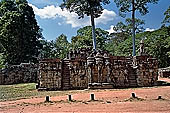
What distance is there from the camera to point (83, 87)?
50.8 ft

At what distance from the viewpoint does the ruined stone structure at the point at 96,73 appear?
15219mm

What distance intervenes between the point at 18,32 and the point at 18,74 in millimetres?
7410

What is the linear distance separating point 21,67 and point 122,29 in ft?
98.6

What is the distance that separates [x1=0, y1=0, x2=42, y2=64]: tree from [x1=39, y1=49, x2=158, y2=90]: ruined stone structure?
48.2 feet

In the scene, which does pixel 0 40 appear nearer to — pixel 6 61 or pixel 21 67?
pixel 6 61

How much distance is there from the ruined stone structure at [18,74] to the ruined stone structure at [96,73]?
9088 millimetres

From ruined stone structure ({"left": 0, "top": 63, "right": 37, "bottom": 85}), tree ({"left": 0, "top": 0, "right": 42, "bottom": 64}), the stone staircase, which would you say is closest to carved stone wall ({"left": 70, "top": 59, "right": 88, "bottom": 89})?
the stone staircase

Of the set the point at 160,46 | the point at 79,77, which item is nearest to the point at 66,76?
the point at 79,77

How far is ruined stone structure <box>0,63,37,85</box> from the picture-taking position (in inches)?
925

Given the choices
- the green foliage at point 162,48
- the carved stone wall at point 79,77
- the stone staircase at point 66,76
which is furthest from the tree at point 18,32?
the green foliage at point 162,48

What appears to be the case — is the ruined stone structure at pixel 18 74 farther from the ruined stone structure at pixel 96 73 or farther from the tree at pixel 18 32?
the ruined stone structure at pixel 96 73

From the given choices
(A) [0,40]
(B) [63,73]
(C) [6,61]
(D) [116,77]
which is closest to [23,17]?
(A) [0,40]

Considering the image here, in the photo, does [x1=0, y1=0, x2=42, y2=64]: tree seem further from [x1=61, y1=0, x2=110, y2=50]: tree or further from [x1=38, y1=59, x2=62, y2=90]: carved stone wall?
[x1=38, y1=59, x2=62, y2=90]: carved stone wall

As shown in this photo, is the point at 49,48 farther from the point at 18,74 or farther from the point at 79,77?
the point at 79,77
